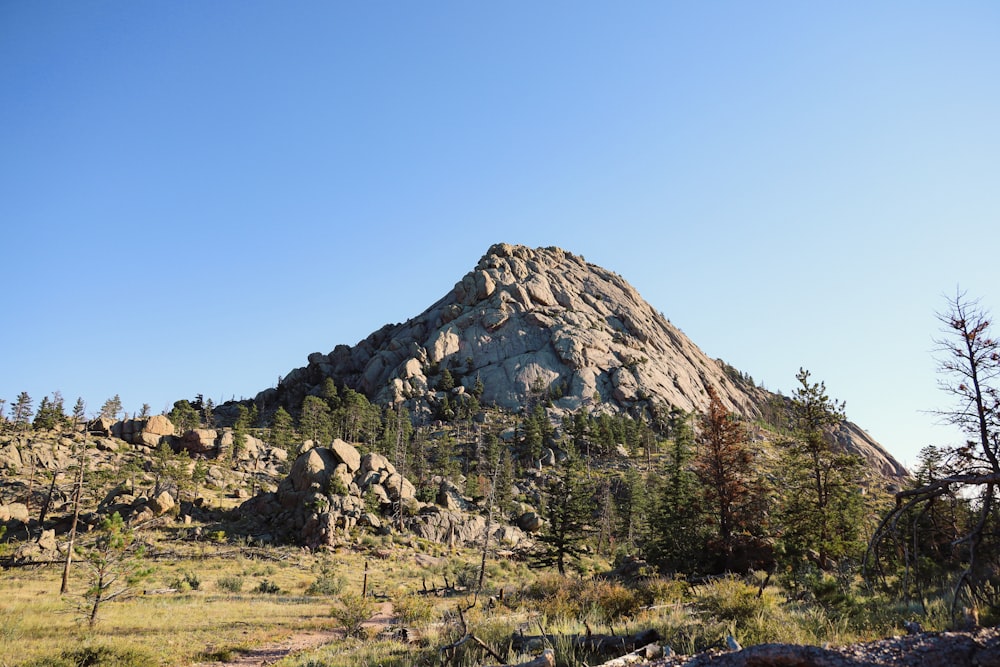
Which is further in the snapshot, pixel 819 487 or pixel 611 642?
pixel 819 487

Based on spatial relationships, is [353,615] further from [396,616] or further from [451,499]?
[451,499]

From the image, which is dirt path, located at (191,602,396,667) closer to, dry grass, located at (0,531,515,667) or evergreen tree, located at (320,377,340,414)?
dry grass, located at (0,531,515,667)

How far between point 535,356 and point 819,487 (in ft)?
303

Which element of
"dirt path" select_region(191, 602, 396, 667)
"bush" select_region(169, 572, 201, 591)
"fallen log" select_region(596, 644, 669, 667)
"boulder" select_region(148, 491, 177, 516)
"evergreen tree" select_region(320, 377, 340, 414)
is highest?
"evergreen tree" select_region(320, 377, 340, 414)

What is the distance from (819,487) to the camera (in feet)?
75.8

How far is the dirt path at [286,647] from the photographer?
15.2 metres

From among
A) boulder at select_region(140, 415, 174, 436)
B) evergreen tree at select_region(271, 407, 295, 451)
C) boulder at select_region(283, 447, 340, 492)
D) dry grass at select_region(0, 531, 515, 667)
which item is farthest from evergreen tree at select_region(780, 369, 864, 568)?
boulder at select_region(140, 415, 174, 436)

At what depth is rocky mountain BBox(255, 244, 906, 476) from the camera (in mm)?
108000

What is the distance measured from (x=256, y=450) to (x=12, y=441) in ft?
92.3

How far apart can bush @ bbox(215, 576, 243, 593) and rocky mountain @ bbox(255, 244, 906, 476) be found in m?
71.1

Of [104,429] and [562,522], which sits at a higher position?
[104,429]

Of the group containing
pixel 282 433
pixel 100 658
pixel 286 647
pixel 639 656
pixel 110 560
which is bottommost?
pixel 286 647

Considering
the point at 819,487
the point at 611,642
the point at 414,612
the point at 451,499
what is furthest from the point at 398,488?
the point at 611,642

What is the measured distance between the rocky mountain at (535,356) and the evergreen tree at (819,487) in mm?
77604
